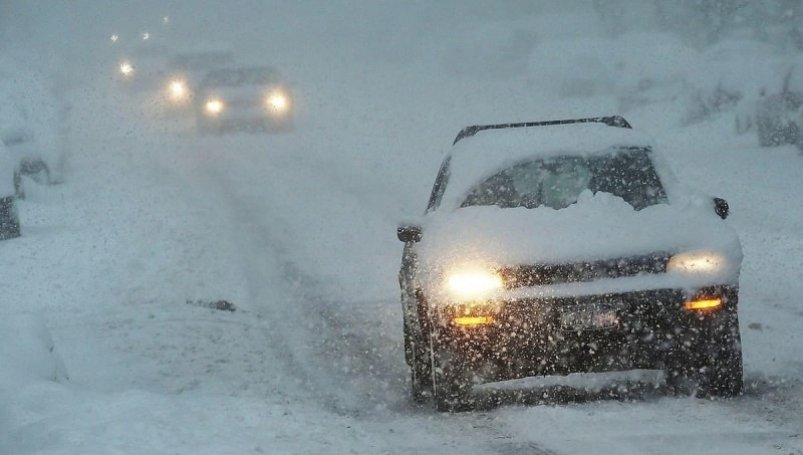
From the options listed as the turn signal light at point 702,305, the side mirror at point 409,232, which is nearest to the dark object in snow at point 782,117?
the side mirror at point 409,232

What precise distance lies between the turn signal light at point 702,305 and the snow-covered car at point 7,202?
35.2ft

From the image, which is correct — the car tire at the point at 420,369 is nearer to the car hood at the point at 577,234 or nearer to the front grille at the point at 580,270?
the car hood at the point at 577,234

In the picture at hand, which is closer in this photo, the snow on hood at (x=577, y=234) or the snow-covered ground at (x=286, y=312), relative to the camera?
the snow-covered ground at (x=286, y=312)

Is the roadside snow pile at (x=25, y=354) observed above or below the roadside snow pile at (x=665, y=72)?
below

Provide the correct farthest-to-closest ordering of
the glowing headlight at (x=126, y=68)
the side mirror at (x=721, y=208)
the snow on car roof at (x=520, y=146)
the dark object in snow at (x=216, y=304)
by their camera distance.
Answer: the glowing headlight at (x=126, y=68) < the dark object in snow at (x=216, y=304) < the snow on car roof at (x=520, y=146) < the side mirror at (x=721, y=208)

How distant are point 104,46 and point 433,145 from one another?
4944 centimetres

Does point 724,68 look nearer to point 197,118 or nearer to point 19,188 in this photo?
point 197,118

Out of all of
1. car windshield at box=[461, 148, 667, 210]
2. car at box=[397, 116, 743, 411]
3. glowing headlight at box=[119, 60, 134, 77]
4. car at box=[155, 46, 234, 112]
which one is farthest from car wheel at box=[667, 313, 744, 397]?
glowing headlight at box=[119, 60, 134, 77]

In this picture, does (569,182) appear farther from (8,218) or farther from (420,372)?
(8,218)

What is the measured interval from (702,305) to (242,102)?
71.2 ft

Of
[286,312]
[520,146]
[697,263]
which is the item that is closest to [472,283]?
[697,263]

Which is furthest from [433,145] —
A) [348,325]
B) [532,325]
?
[532,325]

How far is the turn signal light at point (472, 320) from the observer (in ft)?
18.8

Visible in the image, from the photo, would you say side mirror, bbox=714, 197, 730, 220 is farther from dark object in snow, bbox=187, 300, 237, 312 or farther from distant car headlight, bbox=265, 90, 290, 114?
distant car headlight, bbox=265, 90, 290, 114
